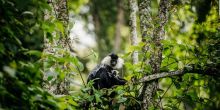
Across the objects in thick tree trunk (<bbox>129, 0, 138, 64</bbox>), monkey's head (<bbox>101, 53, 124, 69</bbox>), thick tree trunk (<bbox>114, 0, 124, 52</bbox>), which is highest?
thick tree trunk (<bbox>114, 0, 124, 52</bbox>)

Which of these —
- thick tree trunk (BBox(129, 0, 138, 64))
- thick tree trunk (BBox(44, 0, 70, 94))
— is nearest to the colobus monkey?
thick tree trunk (BBox(129, 0, 138, 64))

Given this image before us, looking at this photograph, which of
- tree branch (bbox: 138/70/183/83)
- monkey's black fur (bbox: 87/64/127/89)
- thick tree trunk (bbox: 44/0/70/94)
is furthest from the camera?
monkey's black fur (bbox: 87/64/127/89)

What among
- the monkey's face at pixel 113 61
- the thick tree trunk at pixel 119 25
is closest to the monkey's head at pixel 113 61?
the monkey's face at pixel 113 61

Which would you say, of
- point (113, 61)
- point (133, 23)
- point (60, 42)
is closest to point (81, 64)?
point (60, 42)

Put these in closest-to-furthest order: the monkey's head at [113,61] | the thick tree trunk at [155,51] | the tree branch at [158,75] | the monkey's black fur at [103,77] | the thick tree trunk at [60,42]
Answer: the tree branch at [158,75], the thick tree trunk at [155,51], the thick tree trunk at [60,42], the monkey's black fur at [103,77], the monkey's head at [113,61]

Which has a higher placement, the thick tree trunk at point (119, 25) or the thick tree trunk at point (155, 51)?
the thick tree trunk at point (119, 25)

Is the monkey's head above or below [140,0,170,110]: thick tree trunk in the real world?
above

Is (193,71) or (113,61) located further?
(113,61)

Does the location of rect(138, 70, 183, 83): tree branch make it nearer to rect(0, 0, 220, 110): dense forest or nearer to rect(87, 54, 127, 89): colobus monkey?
rect(0, 0, 220, 110): dense forest

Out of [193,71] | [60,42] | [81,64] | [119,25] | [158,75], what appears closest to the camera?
[81,64]

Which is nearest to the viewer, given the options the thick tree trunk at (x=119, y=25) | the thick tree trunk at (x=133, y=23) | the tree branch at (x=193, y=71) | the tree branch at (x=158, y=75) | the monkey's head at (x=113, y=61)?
the tree branch at (x=193, y=71)

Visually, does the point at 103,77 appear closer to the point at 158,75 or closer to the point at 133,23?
the point at 133,23

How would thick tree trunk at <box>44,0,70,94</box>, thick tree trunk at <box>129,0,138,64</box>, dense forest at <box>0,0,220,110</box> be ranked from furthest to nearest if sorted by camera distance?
thick tree trunk at <box>129,0,138,64</box> < thick tree trunk at <box>44,0,70,94</box> < dense forest at <box>0,0,220,110</box>

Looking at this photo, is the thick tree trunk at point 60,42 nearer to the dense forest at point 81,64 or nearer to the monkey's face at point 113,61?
the dense forest at point 81,64
